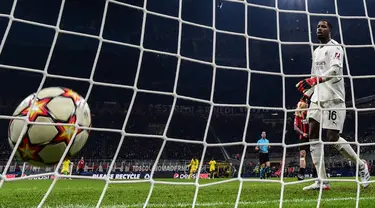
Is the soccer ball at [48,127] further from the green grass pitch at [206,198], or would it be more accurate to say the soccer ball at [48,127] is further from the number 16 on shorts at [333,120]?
the number 16 on shorts at [333,120]

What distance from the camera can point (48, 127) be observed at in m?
2.16

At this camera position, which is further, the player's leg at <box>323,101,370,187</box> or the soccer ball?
the player's leg at <box>323,101,370,187</box>

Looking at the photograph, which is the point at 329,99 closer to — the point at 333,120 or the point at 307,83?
the point at 333,120

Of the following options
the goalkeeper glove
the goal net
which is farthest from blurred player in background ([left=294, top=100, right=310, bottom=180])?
the goal net

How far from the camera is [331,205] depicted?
2561mm

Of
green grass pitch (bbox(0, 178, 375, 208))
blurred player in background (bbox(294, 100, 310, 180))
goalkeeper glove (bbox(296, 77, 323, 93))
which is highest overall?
goalkeeper glove (bbox(296, 77, 323, 93))

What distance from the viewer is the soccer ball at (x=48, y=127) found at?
2.13 m

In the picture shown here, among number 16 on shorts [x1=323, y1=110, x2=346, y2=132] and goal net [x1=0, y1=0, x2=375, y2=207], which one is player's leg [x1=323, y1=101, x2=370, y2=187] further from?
goal net [x1=0, y1=0, x2=375, y2=207]

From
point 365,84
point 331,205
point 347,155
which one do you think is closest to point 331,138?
point 347,155

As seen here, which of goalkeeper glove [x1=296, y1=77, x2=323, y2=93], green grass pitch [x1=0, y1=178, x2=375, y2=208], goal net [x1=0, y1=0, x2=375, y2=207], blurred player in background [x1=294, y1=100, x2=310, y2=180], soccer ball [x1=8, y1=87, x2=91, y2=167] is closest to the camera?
soccer ball [x1=8, y1=87, x2=91, y2=167]

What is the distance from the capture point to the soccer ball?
2.13 metres

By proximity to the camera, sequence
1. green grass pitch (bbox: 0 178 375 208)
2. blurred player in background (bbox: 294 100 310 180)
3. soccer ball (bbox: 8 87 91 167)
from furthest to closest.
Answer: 1. blurred player in background (bbox: 294 100 310 180)
2. green grass pitch (bbox: 0 178 375 208)
3. soccer ball (bbox: 8 87 91 167)

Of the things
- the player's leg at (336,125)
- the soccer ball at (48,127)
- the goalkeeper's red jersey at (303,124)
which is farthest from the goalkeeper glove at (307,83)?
the soccer ball at (48,127)

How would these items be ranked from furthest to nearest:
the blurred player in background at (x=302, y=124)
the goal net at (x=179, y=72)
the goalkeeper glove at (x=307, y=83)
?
the goal net at (x=179, y=72) < the blurred player in background at (x=302, y=124) < the goalkeeper glove at (x=307, y=83)
